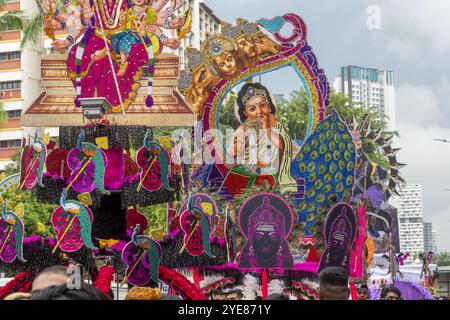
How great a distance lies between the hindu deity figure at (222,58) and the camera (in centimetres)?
2109

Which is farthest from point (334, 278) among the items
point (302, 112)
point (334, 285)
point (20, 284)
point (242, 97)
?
point (302, 112)

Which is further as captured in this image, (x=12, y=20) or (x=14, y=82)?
(x=14, y=82)

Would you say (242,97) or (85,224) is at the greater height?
(242,97)

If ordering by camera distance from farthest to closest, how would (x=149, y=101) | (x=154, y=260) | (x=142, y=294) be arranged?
(x=149, y=101), (x=154, y=260), (x=142, y=294)

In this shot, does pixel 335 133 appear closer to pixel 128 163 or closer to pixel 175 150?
pixel 175 150

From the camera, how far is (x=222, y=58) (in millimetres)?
21281

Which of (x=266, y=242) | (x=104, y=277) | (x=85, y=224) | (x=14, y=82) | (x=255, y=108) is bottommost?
(x=104, y=277)

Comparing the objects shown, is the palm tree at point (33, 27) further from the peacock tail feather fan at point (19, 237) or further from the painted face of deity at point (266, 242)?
the painted face of deity at point (266, 242)

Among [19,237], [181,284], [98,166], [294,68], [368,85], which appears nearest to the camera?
[181,284]

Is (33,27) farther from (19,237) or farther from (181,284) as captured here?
(181,284)

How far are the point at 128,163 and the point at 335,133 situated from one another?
435 cm

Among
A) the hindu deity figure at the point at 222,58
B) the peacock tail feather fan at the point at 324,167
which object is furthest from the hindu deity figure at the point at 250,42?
the peacock tail feather fan at the point at 324,167

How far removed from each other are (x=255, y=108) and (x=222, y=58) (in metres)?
1.42
